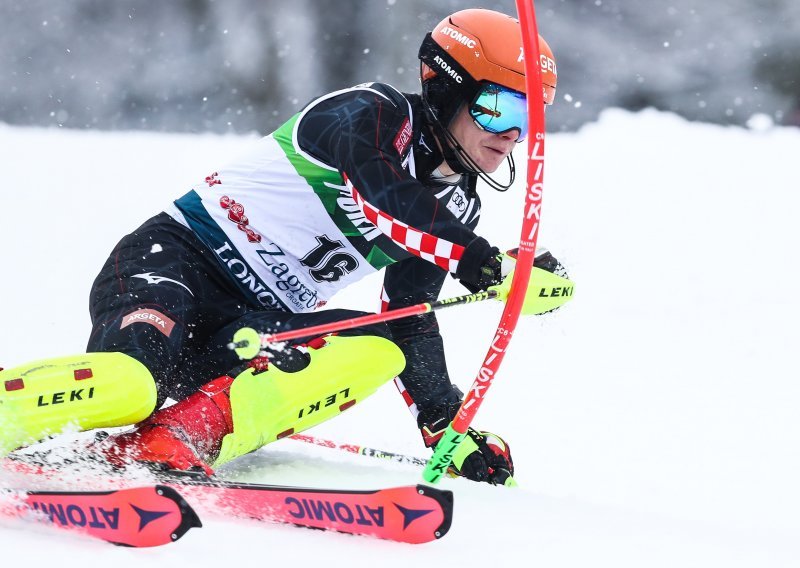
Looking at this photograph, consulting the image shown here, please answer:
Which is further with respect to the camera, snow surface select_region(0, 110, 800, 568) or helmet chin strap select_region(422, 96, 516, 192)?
helmet chin strap select_region(422, 96, 516, 192)

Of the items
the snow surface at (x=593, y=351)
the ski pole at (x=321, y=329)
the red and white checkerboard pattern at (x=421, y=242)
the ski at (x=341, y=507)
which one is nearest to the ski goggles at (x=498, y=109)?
the snow surface at (x=593, y=351)

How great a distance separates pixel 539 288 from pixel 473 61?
2.43ft

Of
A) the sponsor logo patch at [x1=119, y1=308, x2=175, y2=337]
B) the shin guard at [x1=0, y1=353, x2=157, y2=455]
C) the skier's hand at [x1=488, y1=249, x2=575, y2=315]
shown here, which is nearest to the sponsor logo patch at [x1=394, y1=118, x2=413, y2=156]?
the skier's hand at [x1=488, y1=249, x2=575, y2=315]

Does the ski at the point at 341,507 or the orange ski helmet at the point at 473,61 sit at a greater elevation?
the orange ski helmet at the point at 473,61

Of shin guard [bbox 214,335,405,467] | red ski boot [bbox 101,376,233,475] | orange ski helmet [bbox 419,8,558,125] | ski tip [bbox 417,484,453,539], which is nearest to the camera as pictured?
ski tip [bbox 417,484,453,539]

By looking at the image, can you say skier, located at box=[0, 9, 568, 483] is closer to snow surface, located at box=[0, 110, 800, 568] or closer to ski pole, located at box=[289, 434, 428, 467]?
ski pole, located at box=[289, 434, 428, 467]

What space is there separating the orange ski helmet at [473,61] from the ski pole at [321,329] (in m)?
0.70

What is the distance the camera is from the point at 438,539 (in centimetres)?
211

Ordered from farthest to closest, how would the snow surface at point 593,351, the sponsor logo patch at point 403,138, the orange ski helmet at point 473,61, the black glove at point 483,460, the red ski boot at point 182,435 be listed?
the black glove at point 483,460 < the orange ski helmet at point 473,61 < the sponsor logo patch at point 403,138 < the red ski boot at point 182,435 < the snow surface at point 593,351

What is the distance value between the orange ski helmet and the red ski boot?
1037 mm

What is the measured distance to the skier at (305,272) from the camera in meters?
2.30

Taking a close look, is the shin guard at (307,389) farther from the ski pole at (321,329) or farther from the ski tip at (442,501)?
the ski tip at (442,501)

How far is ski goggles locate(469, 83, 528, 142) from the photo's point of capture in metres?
2.66

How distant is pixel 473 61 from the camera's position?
2.68 m
